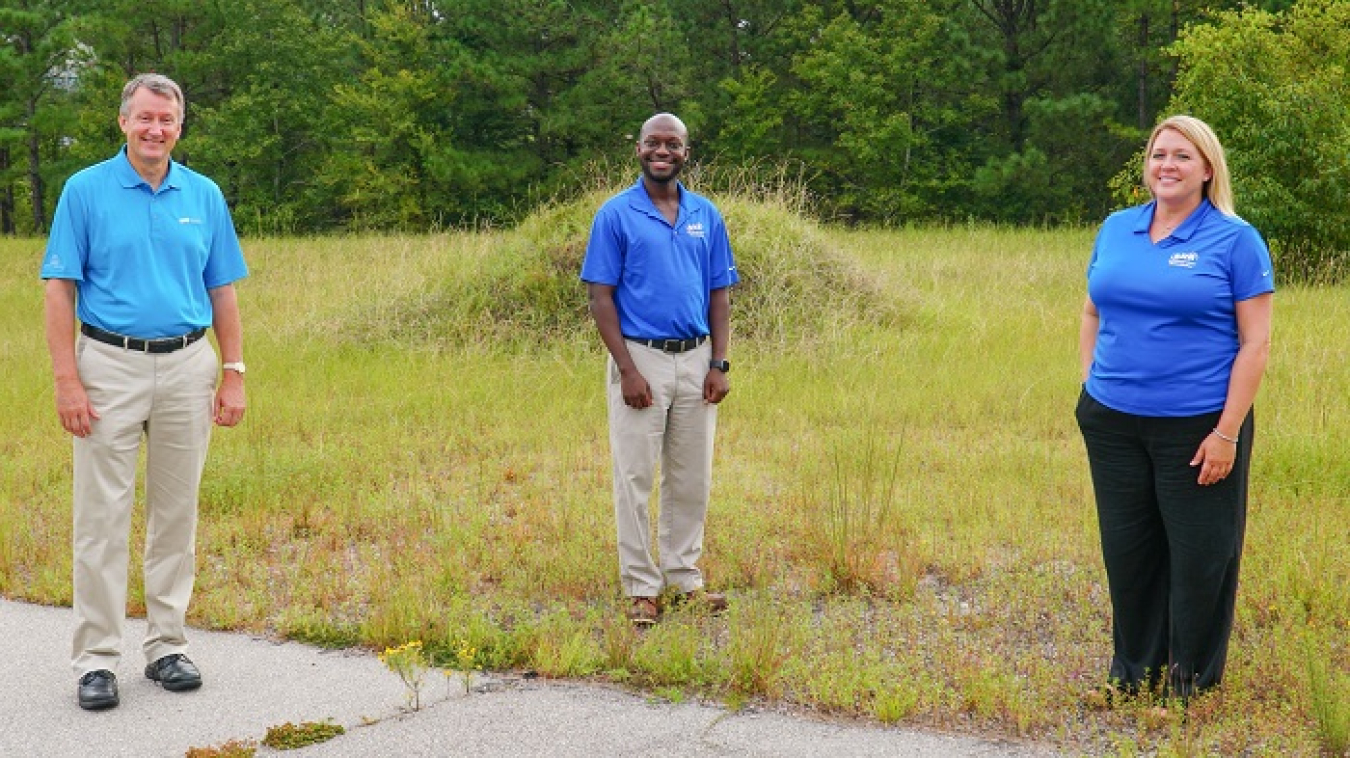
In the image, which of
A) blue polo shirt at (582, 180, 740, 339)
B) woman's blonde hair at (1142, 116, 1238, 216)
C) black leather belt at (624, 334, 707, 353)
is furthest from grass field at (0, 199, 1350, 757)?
woman's blonde hair at (1142, 116, 1238, 216)

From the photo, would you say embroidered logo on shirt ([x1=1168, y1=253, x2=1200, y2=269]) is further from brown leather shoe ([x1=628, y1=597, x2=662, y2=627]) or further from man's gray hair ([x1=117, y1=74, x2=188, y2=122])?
man's gray hair ([x1=117, y1=74, x2=188, y2=122])

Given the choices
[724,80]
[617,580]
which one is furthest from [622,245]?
[724,80]

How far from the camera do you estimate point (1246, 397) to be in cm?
450

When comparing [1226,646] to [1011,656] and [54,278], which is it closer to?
[1011,656]

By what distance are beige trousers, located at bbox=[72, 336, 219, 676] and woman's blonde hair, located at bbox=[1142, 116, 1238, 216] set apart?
10.9ft

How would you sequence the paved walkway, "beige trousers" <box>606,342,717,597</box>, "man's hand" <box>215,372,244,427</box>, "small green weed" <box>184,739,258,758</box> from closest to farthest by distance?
"small green weed" <box>184,739,258,758</box>
the paved walkway
"man's hand" <box>215,372,244,427</box>
"beige trousers" <box>606,342,717,597</box>

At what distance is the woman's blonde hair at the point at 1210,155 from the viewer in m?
4.59

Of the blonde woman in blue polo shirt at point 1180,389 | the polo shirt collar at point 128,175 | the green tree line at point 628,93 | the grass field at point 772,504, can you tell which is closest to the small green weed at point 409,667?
the grass field at point 772,504

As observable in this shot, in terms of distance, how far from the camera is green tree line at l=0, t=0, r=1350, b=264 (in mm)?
37562

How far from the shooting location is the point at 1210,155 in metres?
4.59

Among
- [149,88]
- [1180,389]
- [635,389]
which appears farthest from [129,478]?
[1180,389]

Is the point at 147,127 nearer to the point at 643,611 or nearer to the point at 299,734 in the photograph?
the point at 299,734

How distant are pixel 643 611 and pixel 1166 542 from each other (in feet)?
6.81

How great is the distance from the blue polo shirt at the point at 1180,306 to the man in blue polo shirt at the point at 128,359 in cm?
312
